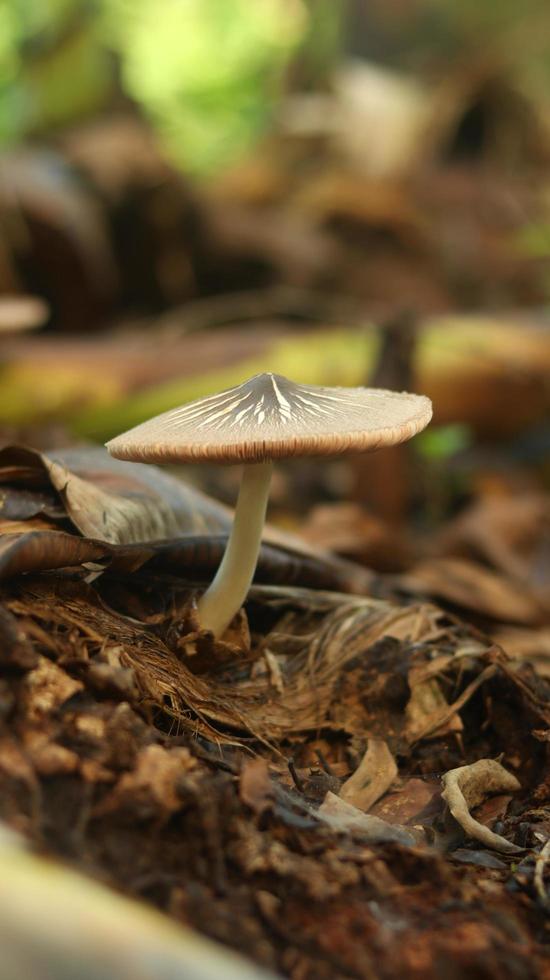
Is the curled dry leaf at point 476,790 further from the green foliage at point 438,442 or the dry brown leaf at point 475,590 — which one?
the green foliage at point 438,442

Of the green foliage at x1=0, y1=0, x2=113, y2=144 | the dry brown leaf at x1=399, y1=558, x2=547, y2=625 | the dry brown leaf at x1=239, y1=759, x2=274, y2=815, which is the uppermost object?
the green foliage at x1=0, y1=0, x2=113, y2=144

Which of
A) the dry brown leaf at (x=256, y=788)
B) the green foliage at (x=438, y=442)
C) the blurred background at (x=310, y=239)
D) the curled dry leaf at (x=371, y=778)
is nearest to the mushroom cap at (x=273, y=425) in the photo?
the dry brown leaf at (x=256, y=788)

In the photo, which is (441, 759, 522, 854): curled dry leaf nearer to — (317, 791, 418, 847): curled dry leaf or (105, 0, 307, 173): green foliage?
(317, 791, 418, 847): curled dry leaf

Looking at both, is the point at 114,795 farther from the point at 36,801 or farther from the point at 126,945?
the point at 126,945

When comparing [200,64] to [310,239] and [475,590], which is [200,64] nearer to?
[310,239]

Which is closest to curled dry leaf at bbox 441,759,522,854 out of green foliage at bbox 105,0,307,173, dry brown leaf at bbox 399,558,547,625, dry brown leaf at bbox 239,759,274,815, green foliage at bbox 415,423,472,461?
dry brown leaf at bbox 239,759,274,815

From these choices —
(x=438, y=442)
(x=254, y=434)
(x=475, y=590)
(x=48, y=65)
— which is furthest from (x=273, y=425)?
(x=48, y=65)
